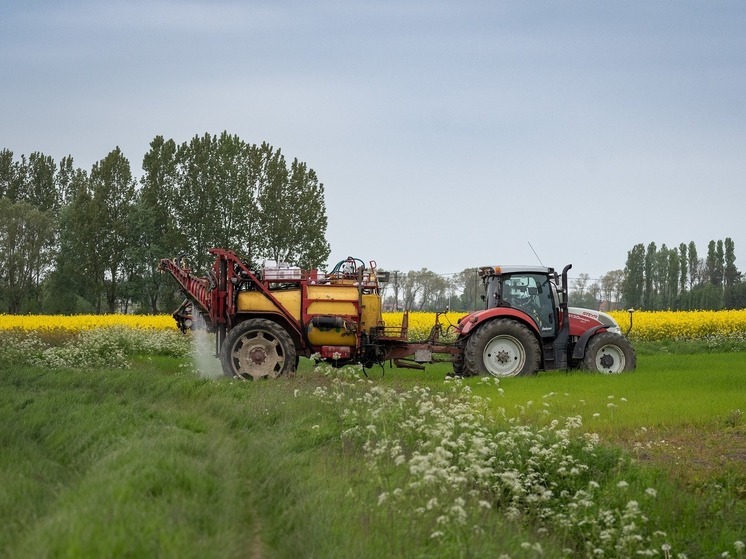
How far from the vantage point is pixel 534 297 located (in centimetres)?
1920

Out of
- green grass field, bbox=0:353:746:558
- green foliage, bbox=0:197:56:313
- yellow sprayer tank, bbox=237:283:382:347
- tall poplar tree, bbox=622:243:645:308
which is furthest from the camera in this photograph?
tall poplar tree, bbox=622:243:645:308

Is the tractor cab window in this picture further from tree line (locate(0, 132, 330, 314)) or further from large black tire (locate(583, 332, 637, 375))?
tree line (locate(0, 132, 330, 314))

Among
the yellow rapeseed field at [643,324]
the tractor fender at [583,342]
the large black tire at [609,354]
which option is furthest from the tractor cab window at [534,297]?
the yellow rapeseed field at [643,324]

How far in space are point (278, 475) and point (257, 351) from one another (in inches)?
361

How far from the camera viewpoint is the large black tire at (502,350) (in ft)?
60.2

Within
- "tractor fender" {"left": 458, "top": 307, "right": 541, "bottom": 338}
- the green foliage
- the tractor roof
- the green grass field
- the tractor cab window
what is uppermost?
the green foliage

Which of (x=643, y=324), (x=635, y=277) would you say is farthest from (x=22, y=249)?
(x=635, y=277)

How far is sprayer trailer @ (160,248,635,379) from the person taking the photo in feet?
58.2

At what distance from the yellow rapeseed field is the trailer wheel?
13160mm

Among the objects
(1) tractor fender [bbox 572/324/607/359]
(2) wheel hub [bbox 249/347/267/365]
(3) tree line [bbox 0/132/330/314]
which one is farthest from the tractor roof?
(3) tree line [bbox 0/132/330/314]

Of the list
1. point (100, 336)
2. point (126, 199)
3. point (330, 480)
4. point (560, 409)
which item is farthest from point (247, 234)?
point (330, 480)

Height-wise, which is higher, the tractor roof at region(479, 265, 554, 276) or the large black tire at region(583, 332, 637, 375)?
the tractor roof at region(479, 265, 554, 276)

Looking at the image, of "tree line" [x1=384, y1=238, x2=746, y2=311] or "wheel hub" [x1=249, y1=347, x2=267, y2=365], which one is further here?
"tree line" [x1=384, y1=238, x2=746, y2=311]

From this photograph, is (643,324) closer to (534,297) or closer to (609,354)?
(609,354)
